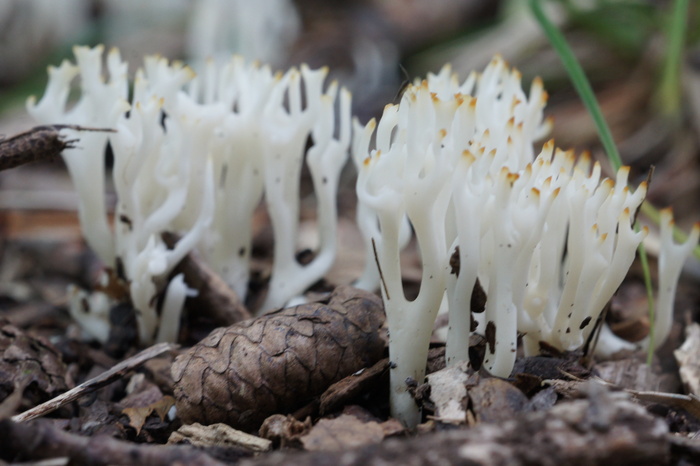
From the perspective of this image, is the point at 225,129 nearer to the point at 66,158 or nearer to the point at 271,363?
the point at 66,158

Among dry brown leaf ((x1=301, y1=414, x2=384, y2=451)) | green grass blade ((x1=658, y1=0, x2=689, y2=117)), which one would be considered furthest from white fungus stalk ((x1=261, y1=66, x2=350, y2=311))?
green grass blade ((x1=658, y1=0, x2=689, y2=117))

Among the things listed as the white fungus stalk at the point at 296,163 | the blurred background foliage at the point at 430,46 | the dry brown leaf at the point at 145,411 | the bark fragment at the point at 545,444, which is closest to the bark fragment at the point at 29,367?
the dry brown leaf at the point at 145,411

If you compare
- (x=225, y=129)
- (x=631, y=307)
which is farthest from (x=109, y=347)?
(x=631, y=307)

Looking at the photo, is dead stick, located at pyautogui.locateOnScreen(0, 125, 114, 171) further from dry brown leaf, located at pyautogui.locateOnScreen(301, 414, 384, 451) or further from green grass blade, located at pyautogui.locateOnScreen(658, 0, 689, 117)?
green grass blade, located at pyautogui.locateOnScreen(658, 0, 689, 117)

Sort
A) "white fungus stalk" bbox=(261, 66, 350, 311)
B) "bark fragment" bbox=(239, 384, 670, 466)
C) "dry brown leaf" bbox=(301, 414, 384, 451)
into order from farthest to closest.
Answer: "white fungus stalk" bbox=(261, 66, 350, 311), "dry brown leaf" bbox=(301, 414, 384, 451), "bark fragment" bbox=(239, 384, 670, 466)

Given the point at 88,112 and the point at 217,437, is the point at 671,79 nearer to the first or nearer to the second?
the point at 88,112
